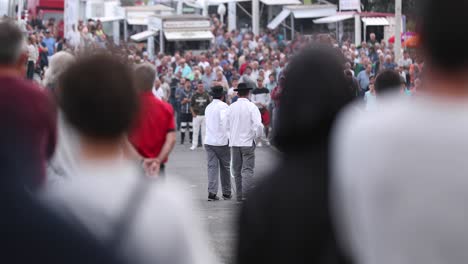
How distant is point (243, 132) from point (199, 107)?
11.3m

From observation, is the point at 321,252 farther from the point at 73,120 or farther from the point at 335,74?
the point at 73,120

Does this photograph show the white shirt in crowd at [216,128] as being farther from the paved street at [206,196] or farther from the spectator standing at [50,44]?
the spectator standing at [50,44]

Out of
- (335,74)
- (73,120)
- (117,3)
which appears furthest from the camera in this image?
(117,3)

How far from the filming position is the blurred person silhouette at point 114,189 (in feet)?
11.1

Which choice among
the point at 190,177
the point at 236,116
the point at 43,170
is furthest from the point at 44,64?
the point at 43,170

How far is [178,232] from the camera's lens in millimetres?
3502

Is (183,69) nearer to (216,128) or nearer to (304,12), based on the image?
(216,128)

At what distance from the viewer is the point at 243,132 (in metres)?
17.2

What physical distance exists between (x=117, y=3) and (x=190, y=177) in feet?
130

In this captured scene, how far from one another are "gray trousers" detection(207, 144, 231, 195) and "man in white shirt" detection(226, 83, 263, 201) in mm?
303

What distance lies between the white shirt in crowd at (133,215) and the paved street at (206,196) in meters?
1.33

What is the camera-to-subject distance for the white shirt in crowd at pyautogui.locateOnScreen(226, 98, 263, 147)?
56.4 ft

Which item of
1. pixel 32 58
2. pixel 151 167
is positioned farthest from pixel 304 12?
pixel 151 167

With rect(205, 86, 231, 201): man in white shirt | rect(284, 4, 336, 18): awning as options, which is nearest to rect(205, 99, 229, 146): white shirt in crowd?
rect(205, 86, 231, 201): man in white shirt
